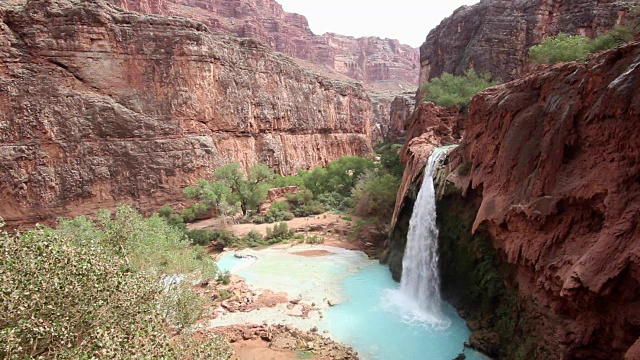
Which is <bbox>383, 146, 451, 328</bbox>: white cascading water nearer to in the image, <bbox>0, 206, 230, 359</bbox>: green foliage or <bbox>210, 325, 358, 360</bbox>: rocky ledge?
<bbox>210, 325, 358, 360</bbox>: rocky ledge

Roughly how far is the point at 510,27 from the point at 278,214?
24.9 metres

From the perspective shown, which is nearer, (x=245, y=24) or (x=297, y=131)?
(x=297, y=131)

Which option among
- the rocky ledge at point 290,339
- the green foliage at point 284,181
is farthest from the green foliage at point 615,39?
the green foliage at point 284,181

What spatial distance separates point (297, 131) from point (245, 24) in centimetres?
3979

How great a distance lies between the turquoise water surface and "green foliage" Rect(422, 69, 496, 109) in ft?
38.1

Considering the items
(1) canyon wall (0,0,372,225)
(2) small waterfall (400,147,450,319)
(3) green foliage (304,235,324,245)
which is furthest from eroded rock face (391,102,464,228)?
(1) canyon wall (0,0,372,225)

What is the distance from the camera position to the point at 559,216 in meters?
6.87

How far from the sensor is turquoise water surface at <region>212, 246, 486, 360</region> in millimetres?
9594

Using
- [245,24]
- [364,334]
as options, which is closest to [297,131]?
[364,334]

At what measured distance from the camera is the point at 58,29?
71.5ft

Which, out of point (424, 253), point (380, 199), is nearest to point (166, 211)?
point (380, 199)

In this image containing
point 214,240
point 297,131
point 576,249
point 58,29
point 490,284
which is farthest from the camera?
point 297,131

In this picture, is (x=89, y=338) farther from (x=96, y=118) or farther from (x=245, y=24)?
(x=245, y=24)

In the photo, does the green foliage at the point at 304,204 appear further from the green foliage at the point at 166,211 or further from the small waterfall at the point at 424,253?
the small waterfall at the point at 424,253
